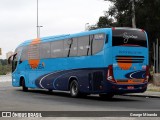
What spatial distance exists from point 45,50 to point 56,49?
174 centimetres

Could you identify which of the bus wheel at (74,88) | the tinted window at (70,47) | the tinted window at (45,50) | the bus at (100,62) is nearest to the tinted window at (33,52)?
the tinted window at (45,50)

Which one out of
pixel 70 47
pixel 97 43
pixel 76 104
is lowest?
pixel 76 104

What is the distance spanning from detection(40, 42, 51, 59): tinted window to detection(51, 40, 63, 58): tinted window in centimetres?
61

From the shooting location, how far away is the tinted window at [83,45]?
82.1ft

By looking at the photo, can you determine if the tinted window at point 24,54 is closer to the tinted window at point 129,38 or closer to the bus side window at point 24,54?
the bus side window at point 24,54

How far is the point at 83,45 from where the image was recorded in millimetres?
25359

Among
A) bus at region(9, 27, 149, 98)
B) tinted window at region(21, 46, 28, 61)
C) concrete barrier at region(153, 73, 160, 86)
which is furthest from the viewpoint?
concrete barrier at region(153, 73, 160, 86)

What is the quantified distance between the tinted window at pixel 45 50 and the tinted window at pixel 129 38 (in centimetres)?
677

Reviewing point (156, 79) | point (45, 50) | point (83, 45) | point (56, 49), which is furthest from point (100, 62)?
point (156, 79)

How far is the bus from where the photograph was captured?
76.9 feet

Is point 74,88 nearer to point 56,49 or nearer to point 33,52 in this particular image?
point 56,49

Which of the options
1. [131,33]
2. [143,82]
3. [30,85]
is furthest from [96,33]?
[30,85]

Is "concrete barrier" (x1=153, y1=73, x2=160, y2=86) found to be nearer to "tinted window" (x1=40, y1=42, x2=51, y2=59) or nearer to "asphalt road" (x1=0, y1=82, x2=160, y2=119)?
"tinted window" (x1=40, y1=42, x2=51, y2=59)

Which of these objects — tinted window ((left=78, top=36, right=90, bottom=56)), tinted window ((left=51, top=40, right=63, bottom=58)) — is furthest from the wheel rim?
tinted window ((left=51, top=40, right=63, bottom=58))
